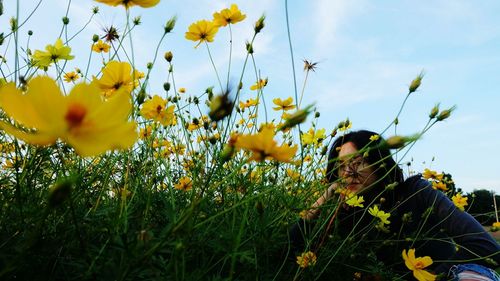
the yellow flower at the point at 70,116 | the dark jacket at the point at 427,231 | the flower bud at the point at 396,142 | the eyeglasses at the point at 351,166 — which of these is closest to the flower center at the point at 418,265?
the dark jacket at the point at 427,231

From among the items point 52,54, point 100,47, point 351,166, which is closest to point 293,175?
point 351,166

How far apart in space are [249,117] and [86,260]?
1.28m

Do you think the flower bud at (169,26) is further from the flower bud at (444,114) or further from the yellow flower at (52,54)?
the flower bud at (444,114)

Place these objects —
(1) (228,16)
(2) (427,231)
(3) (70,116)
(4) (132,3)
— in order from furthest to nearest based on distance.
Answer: (2) (427,231) < (1) (228,16) < (4) (132,3) < (3) (70,116)

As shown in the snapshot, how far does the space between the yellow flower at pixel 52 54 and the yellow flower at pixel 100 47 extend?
1.36ft

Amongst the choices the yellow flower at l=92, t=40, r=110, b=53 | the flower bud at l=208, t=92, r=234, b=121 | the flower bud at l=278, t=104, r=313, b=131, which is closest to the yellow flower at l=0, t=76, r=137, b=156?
the flower bud at l=208, t=92, r=234, b=121

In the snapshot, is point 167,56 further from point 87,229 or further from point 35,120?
point 35,120

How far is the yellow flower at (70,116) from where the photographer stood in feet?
1.30

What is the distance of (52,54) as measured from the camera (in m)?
1.18

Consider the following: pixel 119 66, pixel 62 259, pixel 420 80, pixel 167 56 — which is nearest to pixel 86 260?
pixel 62 259

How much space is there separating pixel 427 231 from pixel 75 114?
1.36m

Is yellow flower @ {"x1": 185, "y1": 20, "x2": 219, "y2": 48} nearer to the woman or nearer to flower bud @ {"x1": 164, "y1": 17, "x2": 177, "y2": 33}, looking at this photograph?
flower bud @ {"x1": 164, "y1": 17, "x2": 177, "y2": 33}

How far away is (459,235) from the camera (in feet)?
4.64

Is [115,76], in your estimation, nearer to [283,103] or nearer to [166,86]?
[166,86]
